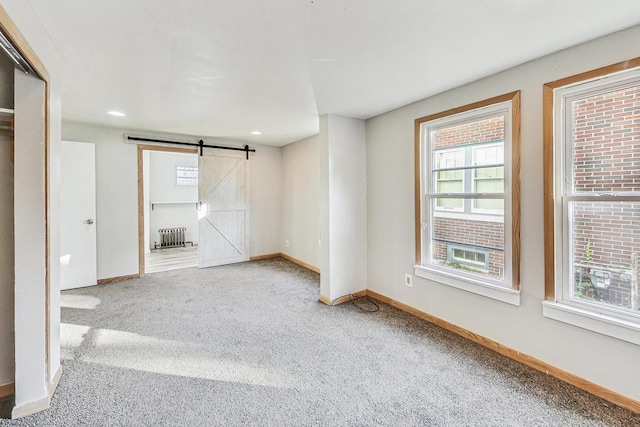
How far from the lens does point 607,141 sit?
183 centimetres

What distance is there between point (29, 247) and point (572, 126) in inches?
144

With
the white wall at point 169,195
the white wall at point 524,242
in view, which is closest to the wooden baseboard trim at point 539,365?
the white wall at point 524,242

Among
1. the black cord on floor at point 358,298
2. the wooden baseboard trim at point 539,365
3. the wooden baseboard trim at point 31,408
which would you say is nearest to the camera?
the wooden baseboard trim at point 31,408

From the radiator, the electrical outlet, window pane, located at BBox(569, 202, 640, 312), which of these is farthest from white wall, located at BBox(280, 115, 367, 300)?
the radiator

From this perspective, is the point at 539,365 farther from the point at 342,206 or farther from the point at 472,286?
the point at 342,206

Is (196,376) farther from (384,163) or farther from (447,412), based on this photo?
(384,163)

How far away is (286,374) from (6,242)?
2004 mm

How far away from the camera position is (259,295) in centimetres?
366

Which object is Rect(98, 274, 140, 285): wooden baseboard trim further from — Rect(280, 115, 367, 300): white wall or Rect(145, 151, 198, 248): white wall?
Rect(280, 115, 367, 300): white wall

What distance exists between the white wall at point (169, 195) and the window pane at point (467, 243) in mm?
6298

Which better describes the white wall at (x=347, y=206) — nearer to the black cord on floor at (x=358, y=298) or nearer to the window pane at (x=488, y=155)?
the black cord on floor at (x=358, y=298)

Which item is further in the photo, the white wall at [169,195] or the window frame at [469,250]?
the white wall at [169,195]

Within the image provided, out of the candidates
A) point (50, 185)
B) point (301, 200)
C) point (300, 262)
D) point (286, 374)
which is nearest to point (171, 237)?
point (300, 262)

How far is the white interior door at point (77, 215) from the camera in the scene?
12.4 ft
